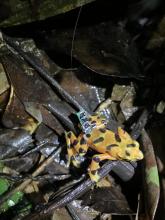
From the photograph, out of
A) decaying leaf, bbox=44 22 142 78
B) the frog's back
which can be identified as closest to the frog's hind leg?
the frog's back

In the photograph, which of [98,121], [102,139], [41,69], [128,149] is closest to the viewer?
[128,149]

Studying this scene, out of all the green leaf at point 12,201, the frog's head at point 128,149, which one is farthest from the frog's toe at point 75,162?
the green leaf at point 12,201

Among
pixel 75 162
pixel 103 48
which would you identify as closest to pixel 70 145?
pixel 75 162

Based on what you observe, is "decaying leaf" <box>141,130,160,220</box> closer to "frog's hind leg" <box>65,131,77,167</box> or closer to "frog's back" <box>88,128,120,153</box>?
"frog's back" <box>88,128,120,153</box>

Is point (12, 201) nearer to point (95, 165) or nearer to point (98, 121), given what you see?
point (95, 165)

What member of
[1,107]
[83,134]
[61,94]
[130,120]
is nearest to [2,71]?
[1,107]

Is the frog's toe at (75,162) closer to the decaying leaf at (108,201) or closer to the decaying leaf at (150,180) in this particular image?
the decaying leaf at (108,201)

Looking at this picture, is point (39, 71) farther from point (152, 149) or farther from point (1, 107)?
point (152, 149)
